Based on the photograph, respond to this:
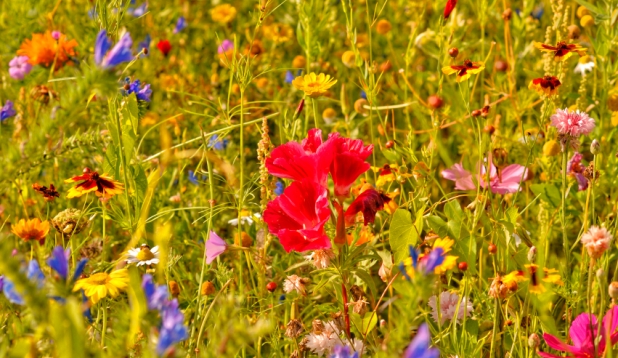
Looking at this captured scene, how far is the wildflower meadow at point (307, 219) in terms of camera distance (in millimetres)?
768

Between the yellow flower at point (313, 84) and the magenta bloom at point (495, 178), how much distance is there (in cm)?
27

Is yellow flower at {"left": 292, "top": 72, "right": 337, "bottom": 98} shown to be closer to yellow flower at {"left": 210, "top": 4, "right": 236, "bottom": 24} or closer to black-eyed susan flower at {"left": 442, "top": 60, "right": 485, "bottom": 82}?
black-eyed susan flower at {"left": 442, "top": 60, "right": 485, "bottom": 82}

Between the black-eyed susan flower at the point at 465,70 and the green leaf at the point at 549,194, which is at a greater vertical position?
the black-eyed susan flower at the point at 465,70

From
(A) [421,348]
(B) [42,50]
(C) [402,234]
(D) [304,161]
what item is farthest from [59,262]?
(B) [42,50]

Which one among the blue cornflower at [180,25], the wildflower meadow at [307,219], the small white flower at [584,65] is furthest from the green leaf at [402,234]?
the blue cornflower at [180,25]

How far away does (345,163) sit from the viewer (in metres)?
1.16

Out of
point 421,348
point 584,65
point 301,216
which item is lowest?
point 584,65

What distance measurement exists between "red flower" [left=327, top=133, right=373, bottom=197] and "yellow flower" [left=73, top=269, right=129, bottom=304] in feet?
1.07

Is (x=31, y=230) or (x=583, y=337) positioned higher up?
(x=31, y=230)

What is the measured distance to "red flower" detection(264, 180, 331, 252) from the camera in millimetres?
1119

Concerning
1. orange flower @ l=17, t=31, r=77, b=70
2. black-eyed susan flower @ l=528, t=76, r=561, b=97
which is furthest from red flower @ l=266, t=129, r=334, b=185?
orange flower @ l=17, t=31, r=77, b=70

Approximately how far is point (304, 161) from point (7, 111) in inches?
35.2

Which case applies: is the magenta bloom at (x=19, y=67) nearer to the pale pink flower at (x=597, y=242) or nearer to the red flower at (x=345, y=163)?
the red flower at (x=345, y=163)

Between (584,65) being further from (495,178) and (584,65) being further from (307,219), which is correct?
(307,219)
